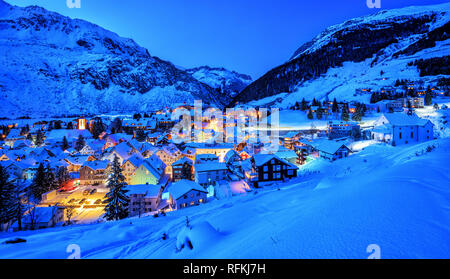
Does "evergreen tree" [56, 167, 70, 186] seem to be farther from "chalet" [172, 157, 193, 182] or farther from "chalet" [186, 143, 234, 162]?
"chalet" [186, 143, 234, 162]

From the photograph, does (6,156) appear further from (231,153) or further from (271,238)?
(271,238)

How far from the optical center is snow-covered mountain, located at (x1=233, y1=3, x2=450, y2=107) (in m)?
109

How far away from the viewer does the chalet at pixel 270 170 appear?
28.3 meters

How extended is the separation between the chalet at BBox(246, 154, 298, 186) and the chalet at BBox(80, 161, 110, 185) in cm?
2976

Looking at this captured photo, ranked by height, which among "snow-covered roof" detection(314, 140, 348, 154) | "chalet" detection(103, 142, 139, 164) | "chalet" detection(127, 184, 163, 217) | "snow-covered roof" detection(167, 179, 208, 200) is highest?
"snow-covered roof" detection(314, 140, 348, 154)

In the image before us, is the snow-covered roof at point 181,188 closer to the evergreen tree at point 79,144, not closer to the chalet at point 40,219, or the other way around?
the chalet at point 40,219

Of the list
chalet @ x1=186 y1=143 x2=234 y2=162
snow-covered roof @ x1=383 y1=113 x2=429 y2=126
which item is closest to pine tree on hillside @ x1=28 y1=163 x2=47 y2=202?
chalet @ x1=186 y1=143 x2=234 y2=162

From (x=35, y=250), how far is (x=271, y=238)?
1061 cm

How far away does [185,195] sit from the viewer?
24.2 metres

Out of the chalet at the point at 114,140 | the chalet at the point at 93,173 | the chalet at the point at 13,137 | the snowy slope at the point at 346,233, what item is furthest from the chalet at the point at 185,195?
the chalet at the point at 13,137

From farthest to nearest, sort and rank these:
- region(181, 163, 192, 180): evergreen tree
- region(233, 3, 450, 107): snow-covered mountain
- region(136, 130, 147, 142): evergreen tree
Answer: region(233, 3, 450, 107): snow-covered mountain < region(136, 130, 147, 142): evergreen tree < region(181, 163, 192, 180): evergreen tree

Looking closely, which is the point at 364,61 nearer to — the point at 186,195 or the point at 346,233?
the point at 186,195
